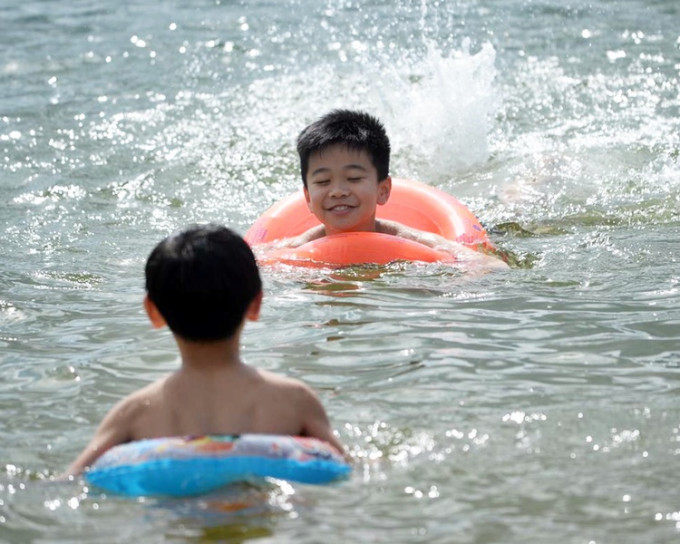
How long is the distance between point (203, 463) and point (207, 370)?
258 millimetres

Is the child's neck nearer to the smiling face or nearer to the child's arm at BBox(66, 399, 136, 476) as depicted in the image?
the child's arm at BBox(66, 399, 136, 476)

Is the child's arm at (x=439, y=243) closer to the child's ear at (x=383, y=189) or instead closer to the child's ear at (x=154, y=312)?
the child's ear at (x=383, y=189)

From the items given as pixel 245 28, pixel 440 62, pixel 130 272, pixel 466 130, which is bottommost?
pixel 130 272

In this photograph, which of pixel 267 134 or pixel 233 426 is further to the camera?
pixel 267 134

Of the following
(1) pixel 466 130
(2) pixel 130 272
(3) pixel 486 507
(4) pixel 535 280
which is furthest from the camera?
(1) pixel 466 130

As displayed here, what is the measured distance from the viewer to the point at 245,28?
12734 millimetres

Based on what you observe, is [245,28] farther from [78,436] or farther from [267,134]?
[78,436]

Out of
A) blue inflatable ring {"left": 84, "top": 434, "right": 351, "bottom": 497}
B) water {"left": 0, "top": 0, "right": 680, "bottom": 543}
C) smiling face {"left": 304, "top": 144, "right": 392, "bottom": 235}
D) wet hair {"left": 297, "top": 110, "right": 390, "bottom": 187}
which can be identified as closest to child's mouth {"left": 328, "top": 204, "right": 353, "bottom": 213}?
smiling face {"left": 304, "top": 144, "right": 392, "bottom": 235}

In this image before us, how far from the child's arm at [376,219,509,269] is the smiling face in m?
0.27

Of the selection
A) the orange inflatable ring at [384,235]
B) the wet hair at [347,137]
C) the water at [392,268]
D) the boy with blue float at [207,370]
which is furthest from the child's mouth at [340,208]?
the boy with blue float at [207,370]

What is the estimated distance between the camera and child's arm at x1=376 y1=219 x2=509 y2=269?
589 cm

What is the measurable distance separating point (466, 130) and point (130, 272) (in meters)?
3.71

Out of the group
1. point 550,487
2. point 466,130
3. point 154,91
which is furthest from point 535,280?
point 154,91

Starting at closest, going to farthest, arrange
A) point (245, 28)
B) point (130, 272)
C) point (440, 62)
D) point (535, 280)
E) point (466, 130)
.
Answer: point (535, 280) < point (130, 272) < point (466, 130) < point (440, 62) < point (245, 28)
